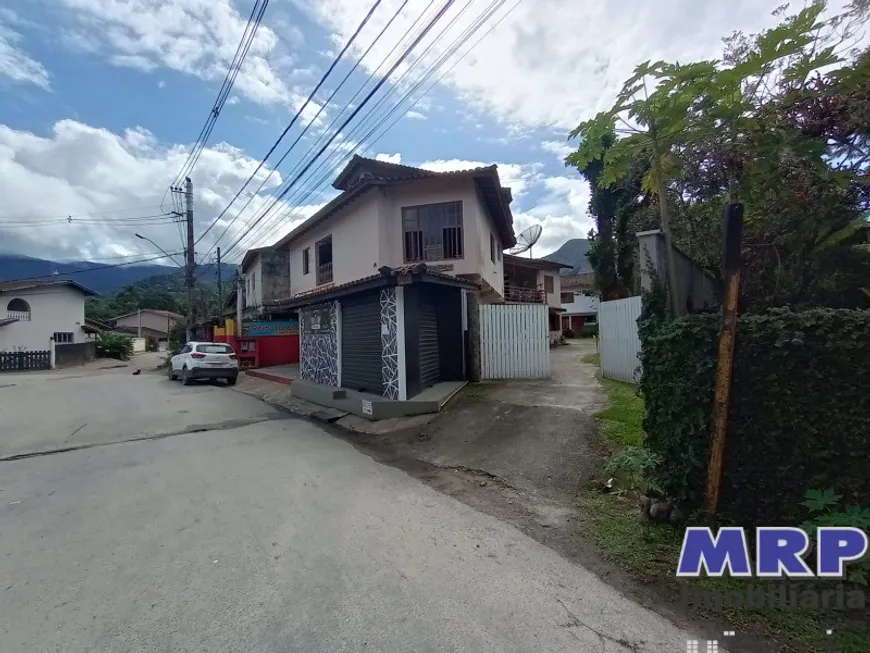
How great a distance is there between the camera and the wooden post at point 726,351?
3.45 metres

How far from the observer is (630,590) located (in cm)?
318

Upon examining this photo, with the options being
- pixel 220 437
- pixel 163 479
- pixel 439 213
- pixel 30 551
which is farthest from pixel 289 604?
pixel 439 213

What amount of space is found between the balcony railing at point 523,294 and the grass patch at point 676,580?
2156 cm

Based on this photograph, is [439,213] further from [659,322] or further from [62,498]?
[62,498]

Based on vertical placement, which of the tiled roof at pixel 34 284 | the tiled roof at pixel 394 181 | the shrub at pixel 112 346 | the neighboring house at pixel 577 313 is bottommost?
the shrub at pixel 112 346

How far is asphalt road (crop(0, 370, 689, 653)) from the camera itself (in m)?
2.68

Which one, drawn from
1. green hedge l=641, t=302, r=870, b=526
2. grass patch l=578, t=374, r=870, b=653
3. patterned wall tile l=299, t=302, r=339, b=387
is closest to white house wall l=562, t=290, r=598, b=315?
patterned wall tile l=299, t=302, r=339, b=387

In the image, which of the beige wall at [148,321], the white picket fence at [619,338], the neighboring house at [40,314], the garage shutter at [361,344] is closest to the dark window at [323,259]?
the garage shutter at [361,344]

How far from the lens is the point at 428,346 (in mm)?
11070

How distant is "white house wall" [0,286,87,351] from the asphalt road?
3410cm

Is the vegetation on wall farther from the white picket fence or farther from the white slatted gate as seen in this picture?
the white slatted gate

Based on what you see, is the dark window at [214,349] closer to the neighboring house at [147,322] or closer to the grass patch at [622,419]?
the grass patch at [622,419]

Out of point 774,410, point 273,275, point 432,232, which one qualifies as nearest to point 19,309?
point 273,275

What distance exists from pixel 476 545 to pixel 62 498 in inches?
201
